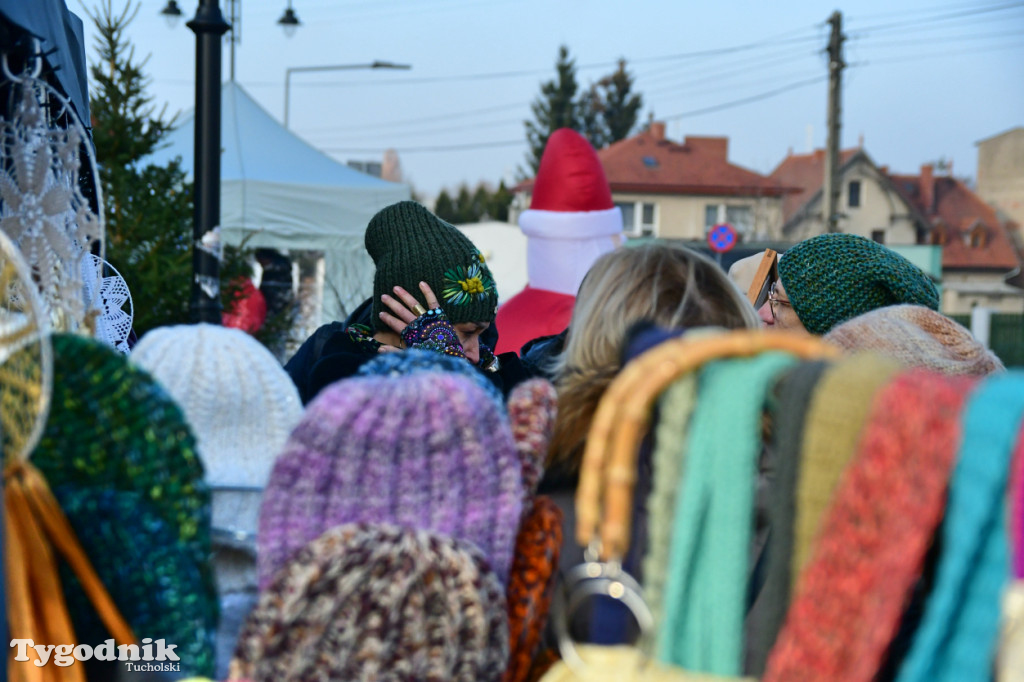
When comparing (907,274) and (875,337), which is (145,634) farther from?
(907,274)

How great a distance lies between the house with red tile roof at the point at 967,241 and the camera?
40.6 metres

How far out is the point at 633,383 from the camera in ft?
3.41

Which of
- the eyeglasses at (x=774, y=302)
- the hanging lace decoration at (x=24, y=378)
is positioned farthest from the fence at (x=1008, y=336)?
the hanging lace decoration at (x=24, y=378)

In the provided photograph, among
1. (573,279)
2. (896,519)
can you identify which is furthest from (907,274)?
(573,279)

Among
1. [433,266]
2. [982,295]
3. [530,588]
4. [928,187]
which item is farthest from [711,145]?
[530,588]

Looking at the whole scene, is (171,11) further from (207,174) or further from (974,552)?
(974,552)

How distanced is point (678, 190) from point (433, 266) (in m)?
40.3

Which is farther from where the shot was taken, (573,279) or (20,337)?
(573,279)

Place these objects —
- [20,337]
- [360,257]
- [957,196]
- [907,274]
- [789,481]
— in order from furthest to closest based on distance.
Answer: [957,196], [360,257], [907,274], [20,337], [789,481]

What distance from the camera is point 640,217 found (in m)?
41.7

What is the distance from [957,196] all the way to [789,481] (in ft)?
173

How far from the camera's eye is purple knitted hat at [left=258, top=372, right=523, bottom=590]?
1095mm

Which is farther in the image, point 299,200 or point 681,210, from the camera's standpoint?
point 681,210

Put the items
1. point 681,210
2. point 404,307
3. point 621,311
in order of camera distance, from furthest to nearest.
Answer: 1. point 681,210
2. point 404,307
3. point 621,311
